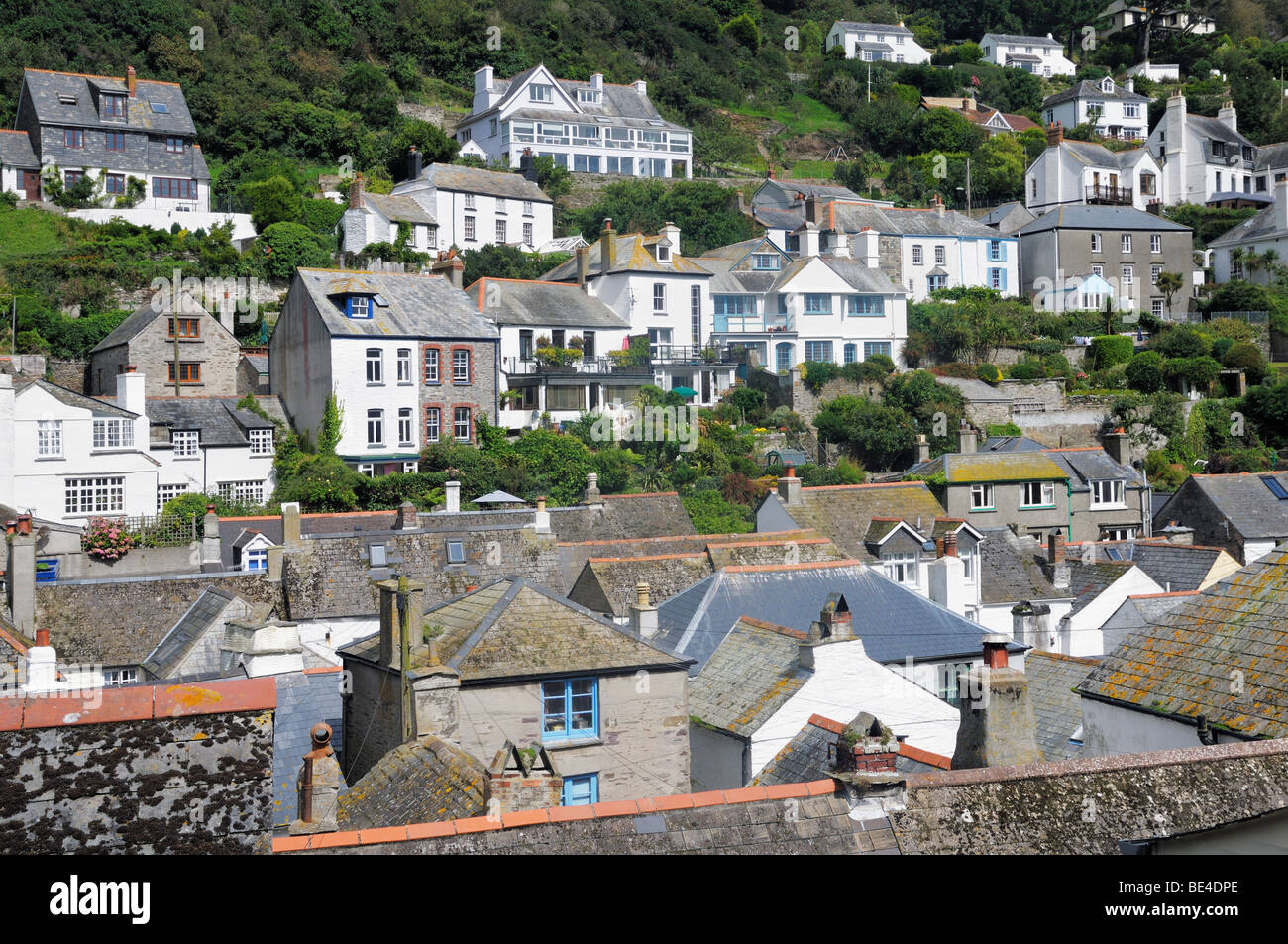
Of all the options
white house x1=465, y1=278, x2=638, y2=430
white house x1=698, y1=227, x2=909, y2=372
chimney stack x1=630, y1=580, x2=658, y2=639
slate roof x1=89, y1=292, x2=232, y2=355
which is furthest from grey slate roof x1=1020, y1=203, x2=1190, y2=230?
chimney stack x1=630, y1=580, x2=658, y2=639

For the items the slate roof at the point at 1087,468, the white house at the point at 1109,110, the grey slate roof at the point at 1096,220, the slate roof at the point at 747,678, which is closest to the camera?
the slate roof at the point at 747,678

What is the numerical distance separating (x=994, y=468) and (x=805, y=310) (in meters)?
15.2

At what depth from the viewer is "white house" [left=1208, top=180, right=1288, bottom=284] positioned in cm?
7069

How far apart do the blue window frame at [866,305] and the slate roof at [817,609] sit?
34425 millimetres

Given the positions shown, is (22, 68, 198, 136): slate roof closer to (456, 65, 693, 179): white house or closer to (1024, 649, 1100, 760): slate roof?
(456, 65, 693, 179): white house

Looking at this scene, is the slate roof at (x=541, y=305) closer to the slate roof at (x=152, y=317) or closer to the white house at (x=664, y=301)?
the white house at (x=664, y=301)

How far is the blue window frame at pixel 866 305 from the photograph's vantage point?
186ft

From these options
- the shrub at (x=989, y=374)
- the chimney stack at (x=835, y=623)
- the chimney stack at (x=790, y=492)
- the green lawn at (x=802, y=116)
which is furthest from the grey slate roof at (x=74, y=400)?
the green lawn at (x=802, y=116)

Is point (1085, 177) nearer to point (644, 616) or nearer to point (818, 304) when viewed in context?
point (818, 304)

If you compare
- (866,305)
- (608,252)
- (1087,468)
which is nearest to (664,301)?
(608,252)

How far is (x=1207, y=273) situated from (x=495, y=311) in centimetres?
4663

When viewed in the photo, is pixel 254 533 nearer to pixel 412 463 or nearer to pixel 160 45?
pixel 412 463

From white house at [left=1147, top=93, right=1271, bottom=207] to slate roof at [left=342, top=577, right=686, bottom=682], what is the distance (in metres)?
78.0

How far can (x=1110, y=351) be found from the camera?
192 feet
